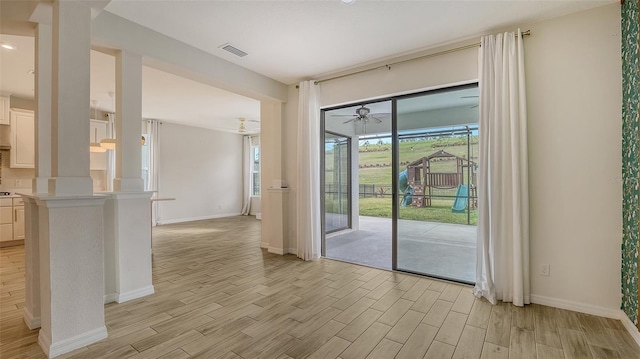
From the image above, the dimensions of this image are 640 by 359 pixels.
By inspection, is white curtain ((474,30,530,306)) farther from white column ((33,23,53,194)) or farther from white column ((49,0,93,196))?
white column ((33,23,53,194))

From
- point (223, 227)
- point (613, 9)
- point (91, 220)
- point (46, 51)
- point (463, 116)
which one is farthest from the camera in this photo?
point (223, 227)

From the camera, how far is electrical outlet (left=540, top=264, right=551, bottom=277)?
2.69 m

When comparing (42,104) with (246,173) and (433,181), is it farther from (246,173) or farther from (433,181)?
(246,173)

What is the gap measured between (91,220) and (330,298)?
7.07 ft

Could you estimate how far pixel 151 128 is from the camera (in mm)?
7254

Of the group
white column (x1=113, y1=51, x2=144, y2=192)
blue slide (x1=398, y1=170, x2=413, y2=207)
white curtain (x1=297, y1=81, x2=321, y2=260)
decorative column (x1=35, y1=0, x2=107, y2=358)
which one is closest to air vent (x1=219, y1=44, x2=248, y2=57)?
white column (x1=113, y1=51, x2=144, y2=192)

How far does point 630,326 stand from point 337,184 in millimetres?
4722

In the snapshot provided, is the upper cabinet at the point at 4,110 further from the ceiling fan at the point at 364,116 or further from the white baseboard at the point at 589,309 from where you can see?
the white baseboard at the point at 589,309

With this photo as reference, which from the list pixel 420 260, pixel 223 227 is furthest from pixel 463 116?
pixel 223 227

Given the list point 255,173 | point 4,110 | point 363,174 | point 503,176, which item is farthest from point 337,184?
point 4,110

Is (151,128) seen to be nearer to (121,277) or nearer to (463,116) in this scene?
(121,277)

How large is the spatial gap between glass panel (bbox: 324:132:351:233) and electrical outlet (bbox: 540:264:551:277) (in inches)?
146

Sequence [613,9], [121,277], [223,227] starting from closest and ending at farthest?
1. [613,9]
2. [121,277]
3. [223,227]

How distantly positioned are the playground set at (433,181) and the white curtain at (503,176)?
0.54 metres
